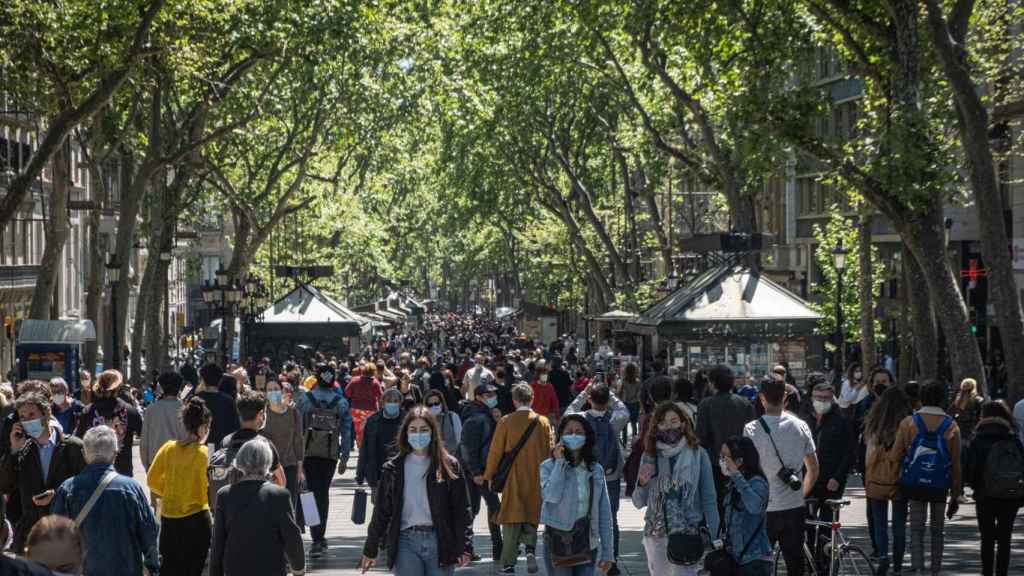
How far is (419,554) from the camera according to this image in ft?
33.6

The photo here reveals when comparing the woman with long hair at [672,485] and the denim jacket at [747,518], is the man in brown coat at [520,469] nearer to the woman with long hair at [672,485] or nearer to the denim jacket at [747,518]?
the woman with long hair at [672,485]

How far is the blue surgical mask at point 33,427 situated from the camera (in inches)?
463

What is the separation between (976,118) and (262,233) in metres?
25.3

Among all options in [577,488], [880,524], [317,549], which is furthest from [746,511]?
[317,549]

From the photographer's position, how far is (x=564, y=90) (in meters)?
47.2

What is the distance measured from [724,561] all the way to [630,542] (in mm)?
6329

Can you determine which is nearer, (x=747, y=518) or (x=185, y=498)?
(x=747, y=518)

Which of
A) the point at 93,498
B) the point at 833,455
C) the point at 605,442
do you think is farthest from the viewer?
the point at 605,442

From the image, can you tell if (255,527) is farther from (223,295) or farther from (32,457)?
(223,295)

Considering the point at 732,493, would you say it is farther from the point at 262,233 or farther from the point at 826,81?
the point at 826,81

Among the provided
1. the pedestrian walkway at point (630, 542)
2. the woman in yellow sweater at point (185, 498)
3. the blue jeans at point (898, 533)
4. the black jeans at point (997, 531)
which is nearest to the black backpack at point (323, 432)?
the pedestrian walkway at point (630, 542)

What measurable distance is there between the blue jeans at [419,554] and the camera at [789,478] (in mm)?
2592

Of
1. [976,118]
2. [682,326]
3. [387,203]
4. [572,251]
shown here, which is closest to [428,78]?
[682,326]

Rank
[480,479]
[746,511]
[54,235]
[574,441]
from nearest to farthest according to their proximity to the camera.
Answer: [746,511]
[574,441]
[480,479]
[54,235]
